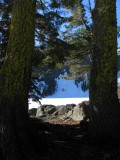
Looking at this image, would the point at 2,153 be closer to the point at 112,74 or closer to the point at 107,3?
the point at 112,74

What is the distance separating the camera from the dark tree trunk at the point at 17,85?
277 inches

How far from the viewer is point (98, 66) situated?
9.23 meters

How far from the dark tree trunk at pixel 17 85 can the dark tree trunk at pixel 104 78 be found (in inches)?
90.8

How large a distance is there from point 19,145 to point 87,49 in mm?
6009

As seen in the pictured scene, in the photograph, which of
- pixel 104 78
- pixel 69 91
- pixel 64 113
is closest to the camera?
pixel 104 78

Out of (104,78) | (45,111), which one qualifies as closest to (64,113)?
(45,111)

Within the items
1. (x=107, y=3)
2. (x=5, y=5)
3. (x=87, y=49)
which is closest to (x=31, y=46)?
(x=107, y=3)

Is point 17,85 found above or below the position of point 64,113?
above

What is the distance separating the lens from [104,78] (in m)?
9.10

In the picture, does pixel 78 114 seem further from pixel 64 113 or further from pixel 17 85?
pixel 17 85

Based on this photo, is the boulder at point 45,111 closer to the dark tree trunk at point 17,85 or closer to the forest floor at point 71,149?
the forest floor at point 71,149

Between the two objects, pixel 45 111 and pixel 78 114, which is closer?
pixel 78 114

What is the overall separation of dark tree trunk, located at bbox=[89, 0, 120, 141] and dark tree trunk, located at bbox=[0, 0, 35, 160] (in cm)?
231

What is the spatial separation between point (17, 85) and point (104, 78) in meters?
2.78
